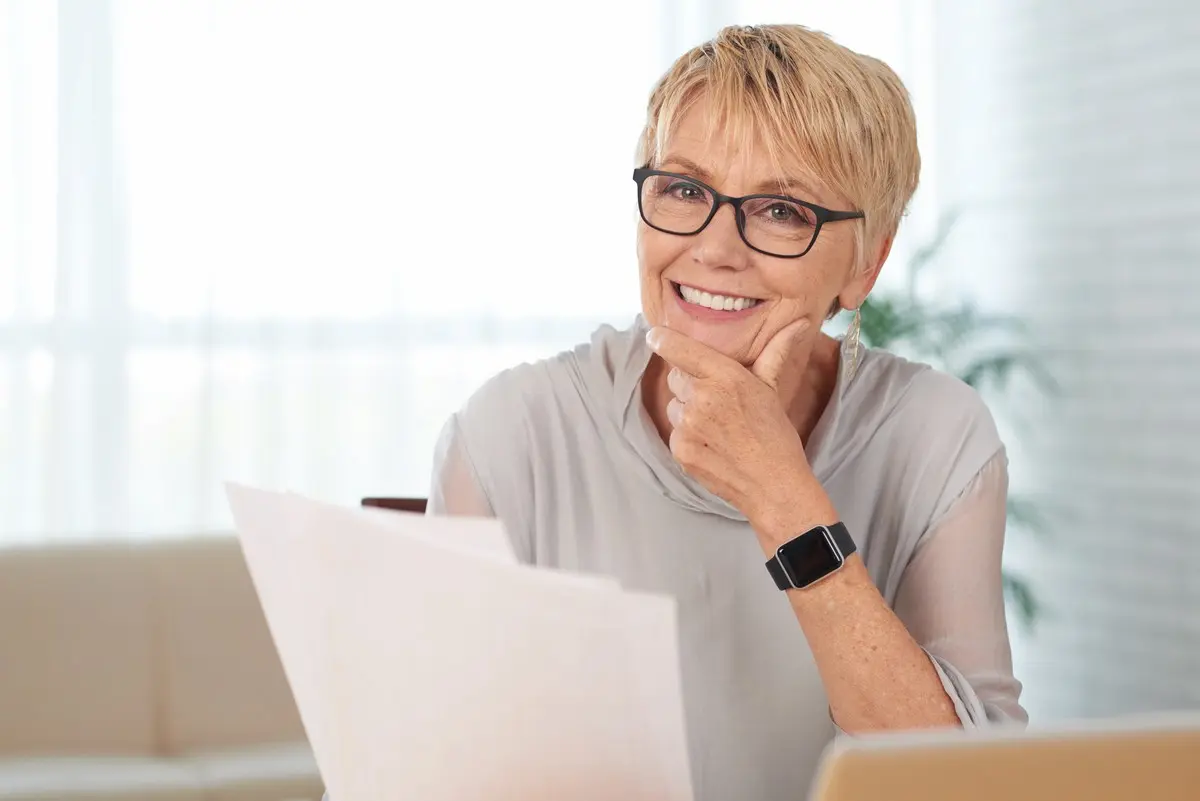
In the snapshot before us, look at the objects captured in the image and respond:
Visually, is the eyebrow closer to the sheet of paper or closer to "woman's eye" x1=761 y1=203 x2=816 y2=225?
"woman's eye" x1=761 y1=203 x2=816 y2=225

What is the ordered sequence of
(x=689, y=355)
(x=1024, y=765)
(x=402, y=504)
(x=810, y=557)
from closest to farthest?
(x=1024, y=765) < (x=810, y=557) < (x=689, y=355) < (x=402, y=504)

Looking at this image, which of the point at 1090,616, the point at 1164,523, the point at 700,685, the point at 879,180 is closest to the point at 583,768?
the point at 700,685

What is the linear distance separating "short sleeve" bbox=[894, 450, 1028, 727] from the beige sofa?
1.83m

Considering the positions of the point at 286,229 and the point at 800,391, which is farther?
the point at 286,229

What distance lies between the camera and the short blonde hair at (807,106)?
122 centimetres

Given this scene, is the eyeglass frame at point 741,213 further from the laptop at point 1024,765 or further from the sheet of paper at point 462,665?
the laptop at point 1024,765

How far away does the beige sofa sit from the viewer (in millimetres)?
2803

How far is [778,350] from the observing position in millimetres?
1262

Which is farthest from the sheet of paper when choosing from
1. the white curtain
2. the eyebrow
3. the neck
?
the white curtain

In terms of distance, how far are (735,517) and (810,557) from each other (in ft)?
0.94

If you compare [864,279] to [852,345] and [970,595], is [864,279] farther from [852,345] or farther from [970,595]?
[970,595]

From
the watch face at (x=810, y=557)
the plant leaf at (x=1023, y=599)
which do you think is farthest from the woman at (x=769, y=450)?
the plant leaf at (x=1023, y=599)

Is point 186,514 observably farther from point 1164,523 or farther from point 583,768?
point 583,768

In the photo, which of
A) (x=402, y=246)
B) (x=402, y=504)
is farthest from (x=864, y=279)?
(x=402, y=246)
